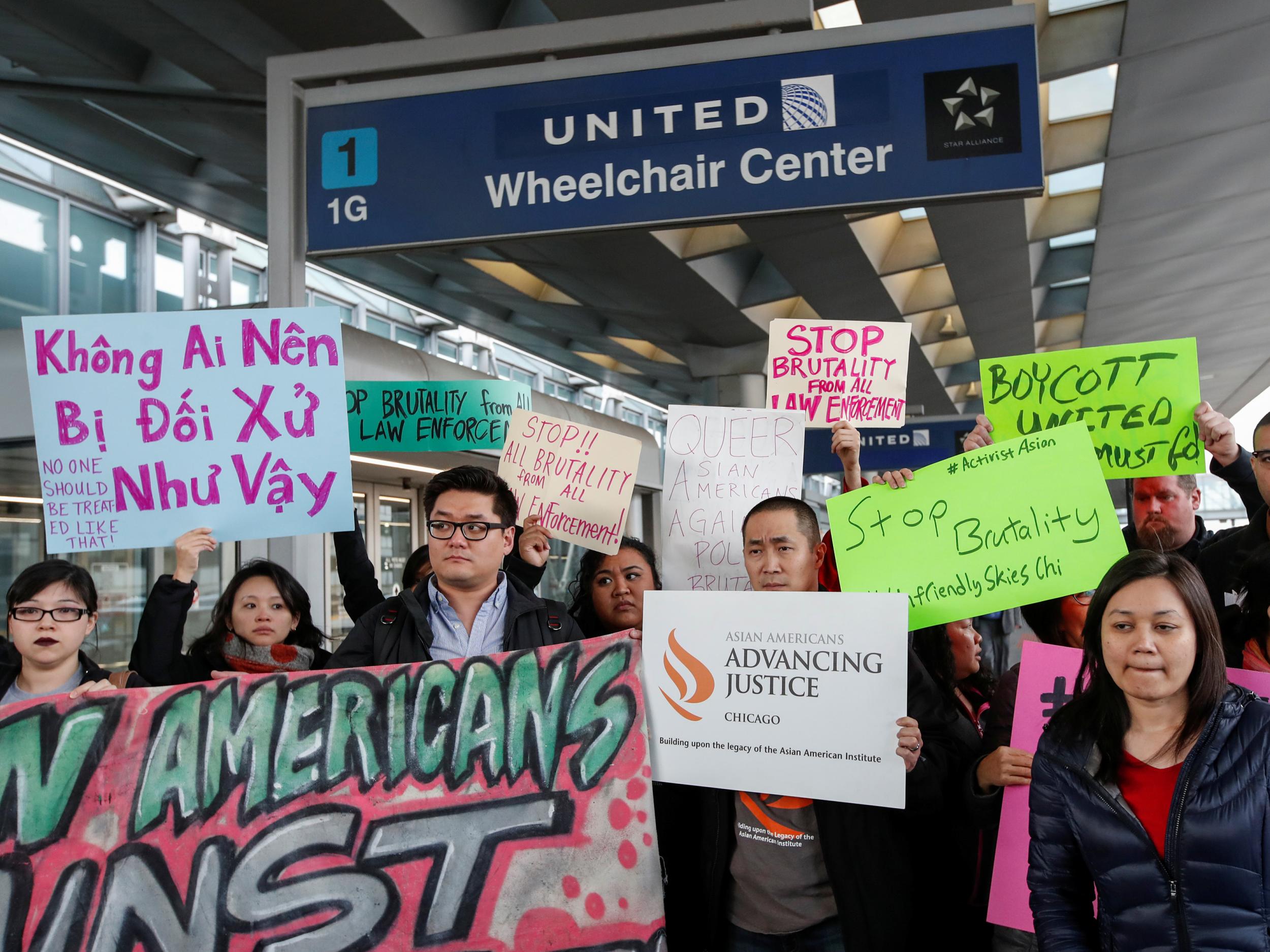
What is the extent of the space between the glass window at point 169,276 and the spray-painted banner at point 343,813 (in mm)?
7418

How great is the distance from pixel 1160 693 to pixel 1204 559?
121cm

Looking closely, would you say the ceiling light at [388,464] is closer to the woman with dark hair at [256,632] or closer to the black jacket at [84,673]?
the woman with dark hair at [256,632]

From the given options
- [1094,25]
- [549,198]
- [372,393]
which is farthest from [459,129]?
[1094,25]

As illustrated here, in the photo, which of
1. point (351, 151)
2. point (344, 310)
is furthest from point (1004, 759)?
point (344, 310)

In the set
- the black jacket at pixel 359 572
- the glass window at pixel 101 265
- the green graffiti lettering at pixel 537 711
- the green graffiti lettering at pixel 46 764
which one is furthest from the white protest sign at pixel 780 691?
the glass window at pixel 101 265

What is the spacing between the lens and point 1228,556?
282 cm

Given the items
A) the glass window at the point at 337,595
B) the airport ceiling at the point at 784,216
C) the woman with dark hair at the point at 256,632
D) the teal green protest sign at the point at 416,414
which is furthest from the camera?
the glass window at the point at 337,595

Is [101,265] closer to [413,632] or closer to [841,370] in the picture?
[841,370]

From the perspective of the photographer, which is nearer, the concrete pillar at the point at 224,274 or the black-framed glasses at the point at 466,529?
the black-framed glasses at the point at 466,529

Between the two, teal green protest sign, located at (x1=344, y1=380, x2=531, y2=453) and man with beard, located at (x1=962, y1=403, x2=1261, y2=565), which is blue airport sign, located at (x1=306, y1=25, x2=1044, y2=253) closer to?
man with beard, located at (x1=962, y1=403, x2=1261, y2=565)

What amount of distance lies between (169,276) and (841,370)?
733 centimetres

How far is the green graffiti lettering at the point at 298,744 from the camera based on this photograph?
2412 millimetres

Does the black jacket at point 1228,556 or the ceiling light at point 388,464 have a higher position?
the ceiling light at point 388,464

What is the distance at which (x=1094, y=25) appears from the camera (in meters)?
6.12
